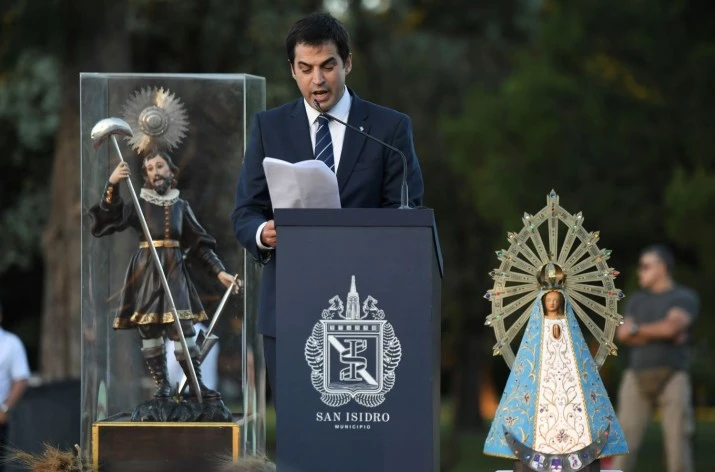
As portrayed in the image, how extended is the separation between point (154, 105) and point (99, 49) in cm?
921

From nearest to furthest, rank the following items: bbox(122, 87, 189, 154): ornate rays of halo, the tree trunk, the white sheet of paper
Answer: the white sheet of paper → bbox(122, 87, 189, 154): ornate rays of halo → the tree trunk

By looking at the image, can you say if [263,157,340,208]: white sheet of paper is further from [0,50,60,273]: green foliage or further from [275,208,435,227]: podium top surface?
[0,50,60,273]: green foliage

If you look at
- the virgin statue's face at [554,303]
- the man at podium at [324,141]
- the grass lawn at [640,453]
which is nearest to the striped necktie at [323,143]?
the man at podium at [324,141]

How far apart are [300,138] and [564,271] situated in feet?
3.40

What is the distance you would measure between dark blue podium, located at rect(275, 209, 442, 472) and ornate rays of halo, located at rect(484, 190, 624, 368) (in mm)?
669

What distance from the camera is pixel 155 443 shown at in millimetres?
6168

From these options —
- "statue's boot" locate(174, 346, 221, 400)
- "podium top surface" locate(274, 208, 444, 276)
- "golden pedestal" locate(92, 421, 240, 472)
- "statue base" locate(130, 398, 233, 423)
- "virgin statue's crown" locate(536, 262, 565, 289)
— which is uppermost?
"podium top surface" locate(274, 208, 444, 276)

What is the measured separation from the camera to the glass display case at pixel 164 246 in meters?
6.54

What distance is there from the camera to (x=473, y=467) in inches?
686

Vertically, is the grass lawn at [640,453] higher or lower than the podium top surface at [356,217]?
lower

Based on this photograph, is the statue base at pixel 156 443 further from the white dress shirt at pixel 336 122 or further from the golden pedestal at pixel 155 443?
the white dress shirt at pixel 336 122

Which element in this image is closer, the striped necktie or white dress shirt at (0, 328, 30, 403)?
the striped necktie

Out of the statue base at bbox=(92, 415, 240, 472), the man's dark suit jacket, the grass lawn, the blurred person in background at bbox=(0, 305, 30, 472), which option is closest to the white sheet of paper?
the man's dark suit jacket

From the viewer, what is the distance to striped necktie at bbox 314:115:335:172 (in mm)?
5516
